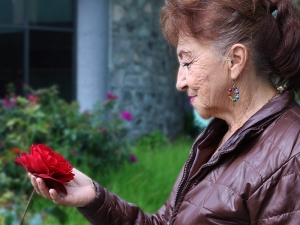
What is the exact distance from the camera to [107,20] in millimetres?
7887

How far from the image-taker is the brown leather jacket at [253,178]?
1.62 metres

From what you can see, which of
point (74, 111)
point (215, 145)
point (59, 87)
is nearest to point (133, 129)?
point (59, 87)

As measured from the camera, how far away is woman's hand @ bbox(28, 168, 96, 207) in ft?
6.18

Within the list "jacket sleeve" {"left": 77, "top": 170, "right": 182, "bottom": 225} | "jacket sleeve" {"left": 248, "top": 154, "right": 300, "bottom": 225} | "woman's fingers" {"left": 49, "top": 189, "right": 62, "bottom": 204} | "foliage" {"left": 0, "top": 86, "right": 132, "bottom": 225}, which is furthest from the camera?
"foliage" {"left": 0, "top": 86, "right": 132, "bottom": 225}

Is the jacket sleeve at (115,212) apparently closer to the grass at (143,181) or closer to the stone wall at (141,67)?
the grass at (143,181)

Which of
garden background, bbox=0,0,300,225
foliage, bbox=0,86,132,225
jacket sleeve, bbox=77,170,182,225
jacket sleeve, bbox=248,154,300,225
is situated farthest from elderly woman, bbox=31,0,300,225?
foliage, bbox=0,86,132,225

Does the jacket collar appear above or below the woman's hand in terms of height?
above

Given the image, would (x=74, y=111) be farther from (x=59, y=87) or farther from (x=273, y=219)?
(x=273, y=219)

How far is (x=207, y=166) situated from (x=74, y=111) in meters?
4.10

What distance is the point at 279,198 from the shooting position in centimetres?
161

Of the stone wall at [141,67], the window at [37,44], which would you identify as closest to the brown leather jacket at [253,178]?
the window at [37,44]

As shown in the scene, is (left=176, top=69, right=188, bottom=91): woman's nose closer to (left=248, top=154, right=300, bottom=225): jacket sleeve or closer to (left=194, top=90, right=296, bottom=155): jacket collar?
(left=194, top=90, right=296, bottom=155): jacket collar

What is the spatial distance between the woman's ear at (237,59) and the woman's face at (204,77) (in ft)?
0.07

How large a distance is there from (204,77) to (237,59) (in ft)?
0.38
